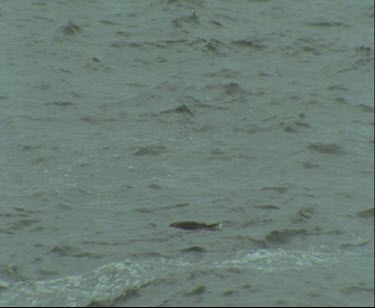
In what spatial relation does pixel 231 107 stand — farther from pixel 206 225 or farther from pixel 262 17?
pixel 262 17

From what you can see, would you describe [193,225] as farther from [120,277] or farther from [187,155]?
[187,155]

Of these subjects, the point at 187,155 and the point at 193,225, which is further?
the point at 187,155

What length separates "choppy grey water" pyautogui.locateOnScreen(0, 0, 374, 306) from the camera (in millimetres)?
10070

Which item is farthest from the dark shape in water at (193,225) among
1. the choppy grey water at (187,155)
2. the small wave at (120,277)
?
the small wave at (120,277)

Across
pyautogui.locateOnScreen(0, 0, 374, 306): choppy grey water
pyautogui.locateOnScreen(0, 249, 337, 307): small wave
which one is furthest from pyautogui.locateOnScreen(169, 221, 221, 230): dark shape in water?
pyautogui.locateOnScreen(0, 249, 337, 307): small wave

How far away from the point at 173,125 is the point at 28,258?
4.15 meters

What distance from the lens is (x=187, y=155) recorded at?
13.2 m

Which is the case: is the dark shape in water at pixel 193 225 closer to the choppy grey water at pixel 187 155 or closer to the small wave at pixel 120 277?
the choppy grey water at pixel 187 155

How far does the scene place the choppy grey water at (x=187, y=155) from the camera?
10070 millimetres

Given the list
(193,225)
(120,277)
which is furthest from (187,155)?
(120,277)

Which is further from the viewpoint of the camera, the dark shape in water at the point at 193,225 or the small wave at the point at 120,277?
the dark shape in water at the point at 193,225

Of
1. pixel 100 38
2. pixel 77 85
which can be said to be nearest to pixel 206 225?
pixel 77 85

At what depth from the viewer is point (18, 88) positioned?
15.8 meters

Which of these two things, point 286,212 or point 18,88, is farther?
point 18,88
